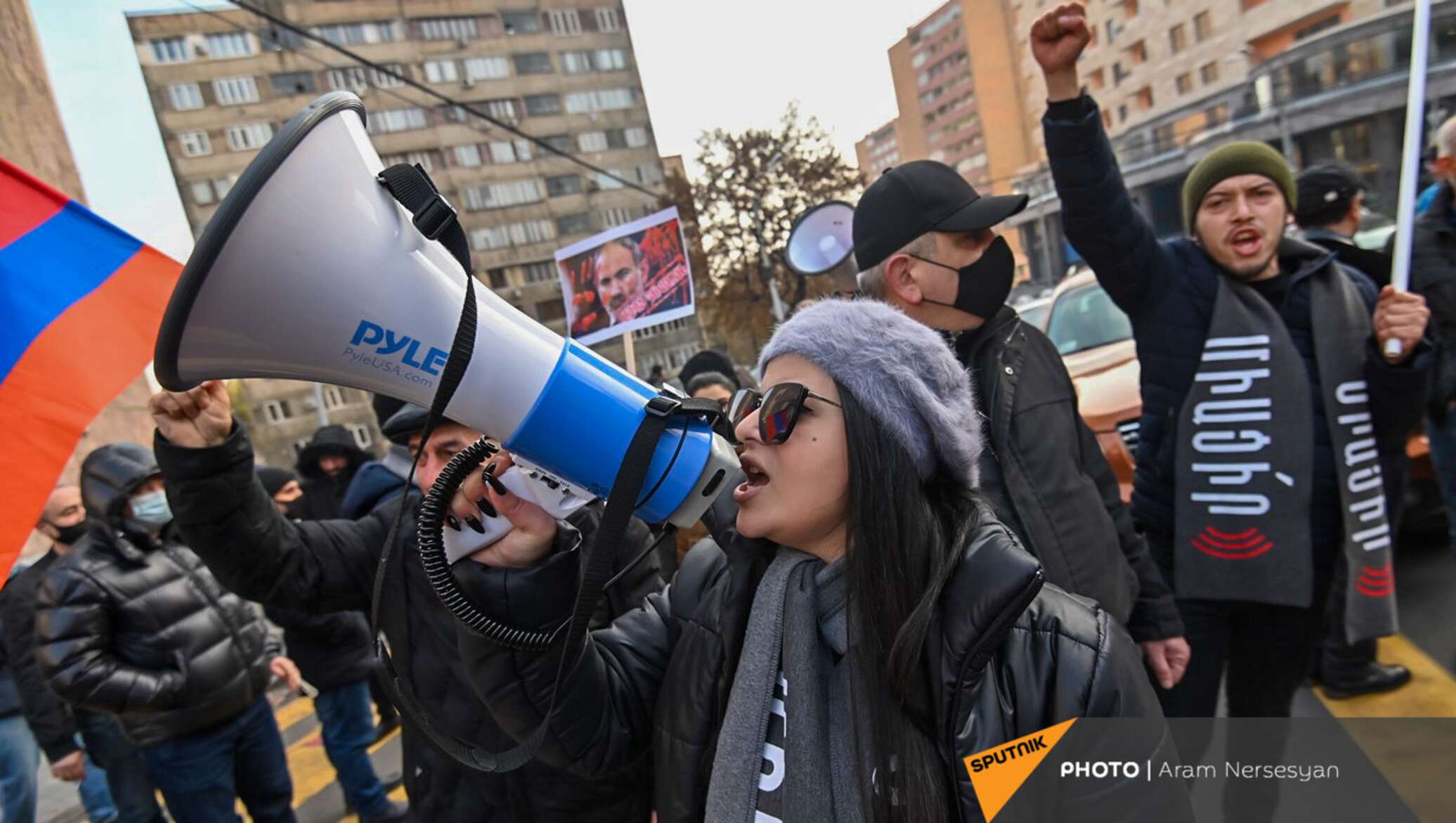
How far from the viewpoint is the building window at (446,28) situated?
38.7m

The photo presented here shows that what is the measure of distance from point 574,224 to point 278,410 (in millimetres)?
17444

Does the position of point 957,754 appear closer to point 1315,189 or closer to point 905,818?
point 905,818

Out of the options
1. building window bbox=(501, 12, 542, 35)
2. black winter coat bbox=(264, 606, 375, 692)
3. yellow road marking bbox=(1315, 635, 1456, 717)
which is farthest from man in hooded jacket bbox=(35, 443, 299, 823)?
building window bbox=(501, 12, 542, 35)

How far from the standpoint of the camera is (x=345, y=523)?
6.76ft

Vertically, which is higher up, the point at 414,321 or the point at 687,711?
the point at 414,321

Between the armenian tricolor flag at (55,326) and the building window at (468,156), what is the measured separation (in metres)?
41.2

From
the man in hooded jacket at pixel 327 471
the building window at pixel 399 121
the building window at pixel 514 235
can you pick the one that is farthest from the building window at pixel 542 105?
the man in hooded jacket at pixel 327 471

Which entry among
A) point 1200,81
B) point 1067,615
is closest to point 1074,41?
point 1067,615

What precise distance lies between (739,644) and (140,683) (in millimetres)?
2354

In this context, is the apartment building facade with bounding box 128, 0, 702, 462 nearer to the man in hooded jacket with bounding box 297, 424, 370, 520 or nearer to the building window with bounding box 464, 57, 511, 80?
the building window with bounding box 464, 57, 511, 80

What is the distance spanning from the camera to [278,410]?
3669cm

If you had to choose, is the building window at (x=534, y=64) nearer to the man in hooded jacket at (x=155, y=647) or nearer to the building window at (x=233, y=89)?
the building window at (x=233, y=89)

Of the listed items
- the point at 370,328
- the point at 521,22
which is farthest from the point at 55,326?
the point at 521,22

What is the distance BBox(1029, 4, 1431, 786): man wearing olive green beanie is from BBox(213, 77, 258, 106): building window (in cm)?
4311
